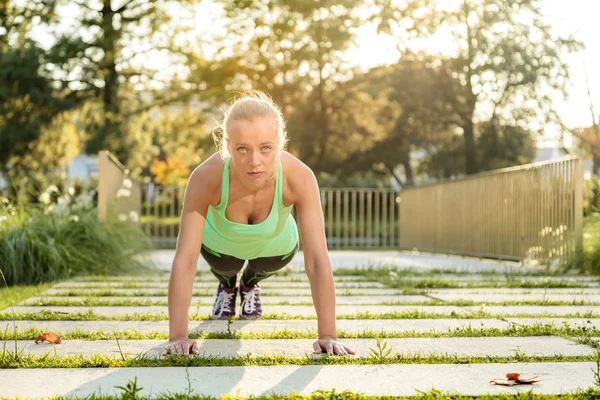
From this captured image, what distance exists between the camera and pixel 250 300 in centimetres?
360

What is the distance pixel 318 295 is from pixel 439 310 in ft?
4.71

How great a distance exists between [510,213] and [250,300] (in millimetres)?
6029

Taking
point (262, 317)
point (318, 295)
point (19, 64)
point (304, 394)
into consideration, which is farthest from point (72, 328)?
point (19, 64)

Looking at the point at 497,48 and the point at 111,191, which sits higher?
the point at 497,48

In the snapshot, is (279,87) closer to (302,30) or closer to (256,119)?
(302,30)

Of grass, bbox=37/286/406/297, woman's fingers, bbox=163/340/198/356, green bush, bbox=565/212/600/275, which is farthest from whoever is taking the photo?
green bush, bbox=565/212/600/275

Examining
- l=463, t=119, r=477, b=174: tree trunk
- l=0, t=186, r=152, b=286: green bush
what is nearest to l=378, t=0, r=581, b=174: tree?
l=463, t=119, r=477, b=174: tree trunk

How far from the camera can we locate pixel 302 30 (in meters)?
21.5

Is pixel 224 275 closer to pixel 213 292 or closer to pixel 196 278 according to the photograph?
pixel 213 292

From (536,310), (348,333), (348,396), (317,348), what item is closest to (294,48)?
(536,310)

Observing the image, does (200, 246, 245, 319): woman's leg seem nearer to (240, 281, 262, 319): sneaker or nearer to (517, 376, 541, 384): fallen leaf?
(240, 281, 262, 319): sneaker

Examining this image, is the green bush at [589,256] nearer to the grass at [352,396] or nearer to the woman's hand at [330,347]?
the woman's hand at [330,347]

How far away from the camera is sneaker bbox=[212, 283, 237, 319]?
3615mm

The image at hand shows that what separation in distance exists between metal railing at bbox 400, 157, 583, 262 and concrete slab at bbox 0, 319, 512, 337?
434cm
